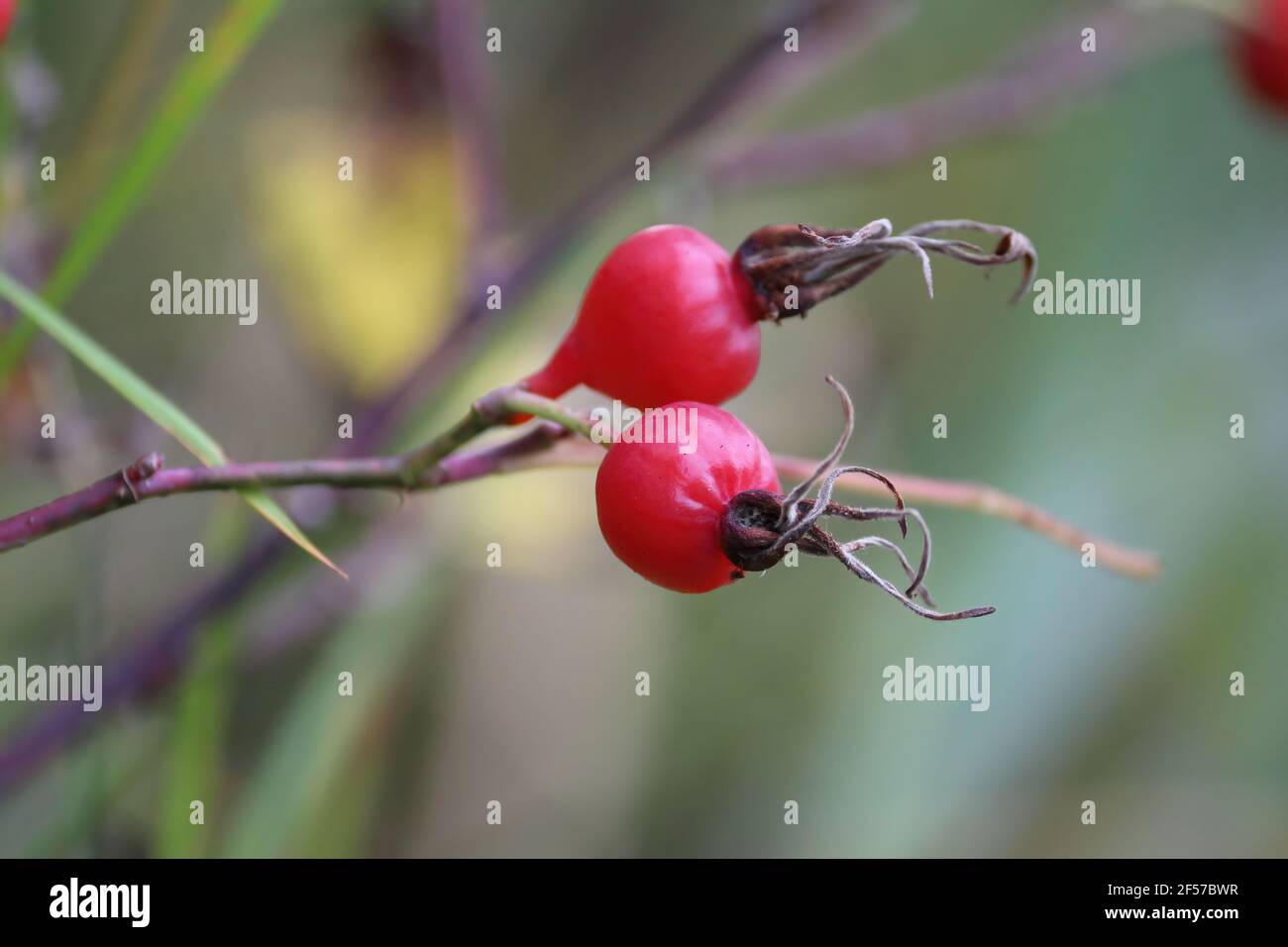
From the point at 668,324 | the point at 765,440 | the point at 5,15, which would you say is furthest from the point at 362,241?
the point at 668,324

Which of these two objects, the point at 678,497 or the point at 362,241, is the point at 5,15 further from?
the point at 362,241

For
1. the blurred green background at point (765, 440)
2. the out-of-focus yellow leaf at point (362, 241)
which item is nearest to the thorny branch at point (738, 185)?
the blurred green background at point (765, 440)

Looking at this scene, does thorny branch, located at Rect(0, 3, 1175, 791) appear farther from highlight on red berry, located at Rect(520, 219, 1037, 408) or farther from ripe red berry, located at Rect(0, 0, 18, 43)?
ripe red berry, located at Rect(0, 0, 18, 43)

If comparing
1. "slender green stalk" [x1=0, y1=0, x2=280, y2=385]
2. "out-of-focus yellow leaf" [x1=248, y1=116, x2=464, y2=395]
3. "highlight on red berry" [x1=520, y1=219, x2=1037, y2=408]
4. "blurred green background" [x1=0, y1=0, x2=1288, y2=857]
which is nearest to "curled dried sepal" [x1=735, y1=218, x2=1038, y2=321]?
"highlight on red berry" [x1=520, y1=219, x2=1037, y2=408]

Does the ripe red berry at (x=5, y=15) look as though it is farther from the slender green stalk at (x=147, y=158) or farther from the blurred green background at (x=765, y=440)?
the blurred green background at (x=765, y=440)
